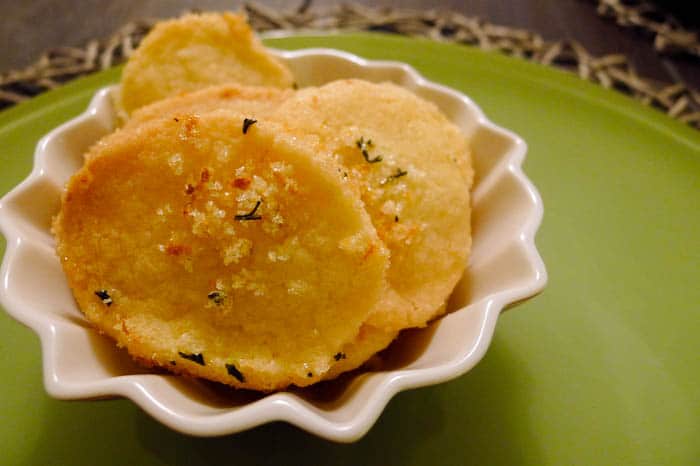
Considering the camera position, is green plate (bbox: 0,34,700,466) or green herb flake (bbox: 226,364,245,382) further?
green plate (bbox: 0,34,700,466)

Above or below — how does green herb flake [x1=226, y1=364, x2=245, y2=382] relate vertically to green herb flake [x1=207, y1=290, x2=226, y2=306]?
below

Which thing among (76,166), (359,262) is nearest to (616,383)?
(359,262)

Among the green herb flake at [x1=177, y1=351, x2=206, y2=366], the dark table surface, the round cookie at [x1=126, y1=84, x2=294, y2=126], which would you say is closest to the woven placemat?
the dark table surface

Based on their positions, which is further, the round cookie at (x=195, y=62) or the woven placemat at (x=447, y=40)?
the woven placemat at (x=447, y=40)

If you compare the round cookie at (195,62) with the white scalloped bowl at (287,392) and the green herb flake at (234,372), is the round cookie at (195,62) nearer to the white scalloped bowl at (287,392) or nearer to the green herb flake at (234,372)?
the white scalloped bowl at (287,392)

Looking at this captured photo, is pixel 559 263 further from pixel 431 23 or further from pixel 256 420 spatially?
pixel 431 23

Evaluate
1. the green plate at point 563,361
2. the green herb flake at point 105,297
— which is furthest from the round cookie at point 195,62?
the green herb flake at point 105,297

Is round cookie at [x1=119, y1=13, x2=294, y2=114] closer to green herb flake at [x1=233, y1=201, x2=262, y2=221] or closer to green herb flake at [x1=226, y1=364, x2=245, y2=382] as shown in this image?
green herb flake at [x1=233, y1=201, x2=262, y2=221]
